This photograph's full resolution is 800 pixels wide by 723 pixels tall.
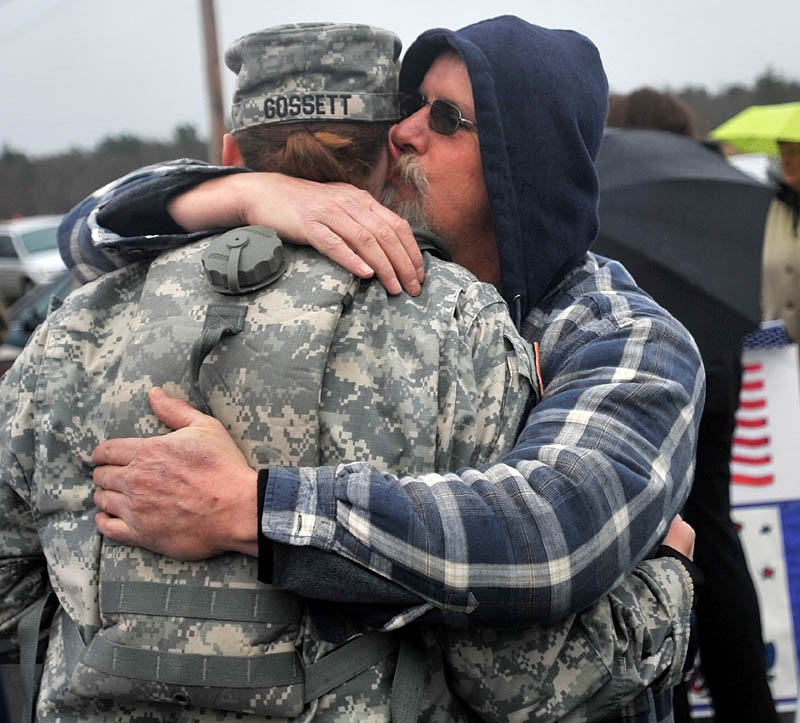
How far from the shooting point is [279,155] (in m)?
1.81

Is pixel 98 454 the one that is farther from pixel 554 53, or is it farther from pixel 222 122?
pixel 222 122

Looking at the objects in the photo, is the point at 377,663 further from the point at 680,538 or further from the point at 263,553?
the point at 680,538

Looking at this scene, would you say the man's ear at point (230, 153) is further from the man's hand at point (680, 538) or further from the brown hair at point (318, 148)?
the man's hand at point (680, 538)

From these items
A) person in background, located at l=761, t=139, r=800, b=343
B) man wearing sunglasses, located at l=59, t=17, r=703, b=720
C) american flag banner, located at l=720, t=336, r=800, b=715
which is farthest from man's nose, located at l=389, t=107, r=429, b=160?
person in background, located at l=761, t=139, r=800, b=343

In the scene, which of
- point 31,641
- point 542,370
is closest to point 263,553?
point 31,641

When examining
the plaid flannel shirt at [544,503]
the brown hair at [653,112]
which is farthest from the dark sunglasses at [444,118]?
the brown hair at [653,112]

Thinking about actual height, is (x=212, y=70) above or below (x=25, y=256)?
above

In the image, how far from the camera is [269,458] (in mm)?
1473

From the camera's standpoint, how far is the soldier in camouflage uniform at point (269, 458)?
56.0 inches

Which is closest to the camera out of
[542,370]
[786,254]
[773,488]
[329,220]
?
[329,220]

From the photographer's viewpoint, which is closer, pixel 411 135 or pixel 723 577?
pixel 411 135

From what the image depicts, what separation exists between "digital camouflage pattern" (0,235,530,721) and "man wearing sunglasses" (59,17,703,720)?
0.17ft

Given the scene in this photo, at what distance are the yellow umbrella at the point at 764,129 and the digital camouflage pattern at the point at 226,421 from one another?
332cm

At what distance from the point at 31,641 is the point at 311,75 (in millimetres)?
1075
